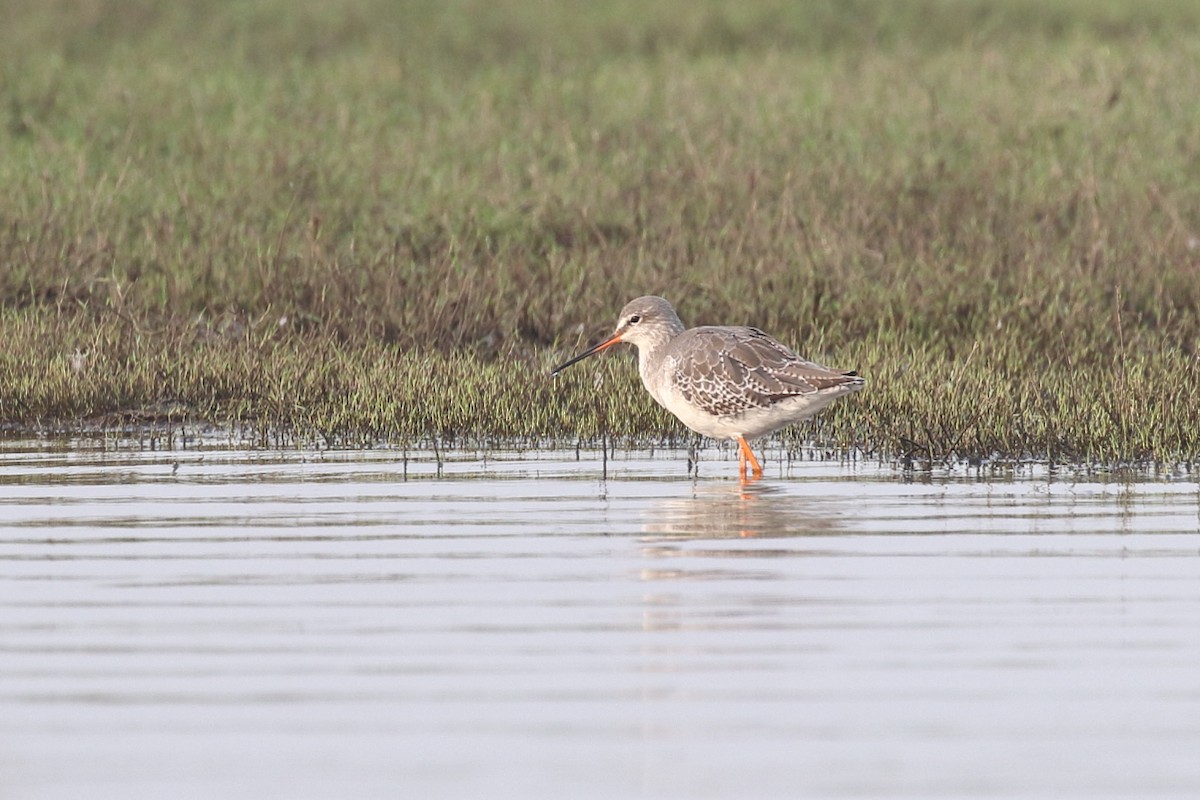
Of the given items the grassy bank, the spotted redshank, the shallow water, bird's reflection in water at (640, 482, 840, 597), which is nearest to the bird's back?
the spotted redshank

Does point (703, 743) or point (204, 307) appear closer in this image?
point (703, 743)

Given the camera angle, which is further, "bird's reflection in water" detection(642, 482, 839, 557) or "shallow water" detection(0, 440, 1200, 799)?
"bird's reflection in water" detection(642, 482, 839, 557)

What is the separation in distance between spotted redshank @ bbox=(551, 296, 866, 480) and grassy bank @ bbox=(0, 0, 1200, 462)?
0.47 m

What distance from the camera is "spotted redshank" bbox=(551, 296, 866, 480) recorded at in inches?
407

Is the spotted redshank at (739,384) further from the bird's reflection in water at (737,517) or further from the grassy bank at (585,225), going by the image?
the bird's reflection in water at (737,517)

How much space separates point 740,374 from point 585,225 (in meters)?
6.10

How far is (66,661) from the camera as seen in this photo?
19.3 feet

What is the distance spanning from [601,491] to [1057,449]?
2236mm

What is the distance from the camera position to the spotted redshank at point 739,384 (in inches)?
407

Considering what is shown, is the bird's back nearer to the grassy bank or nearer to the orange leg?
the orange leg

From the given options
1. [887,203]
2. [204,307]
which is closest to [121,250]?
[204,307]

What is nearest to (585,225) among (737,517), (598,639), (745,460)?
(745,460)

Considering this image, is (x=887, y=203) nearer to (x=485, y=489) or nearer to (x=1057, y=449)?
(x=1057, y=449)

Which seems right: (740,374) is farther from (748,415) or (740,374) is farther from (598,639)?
(598,639)
